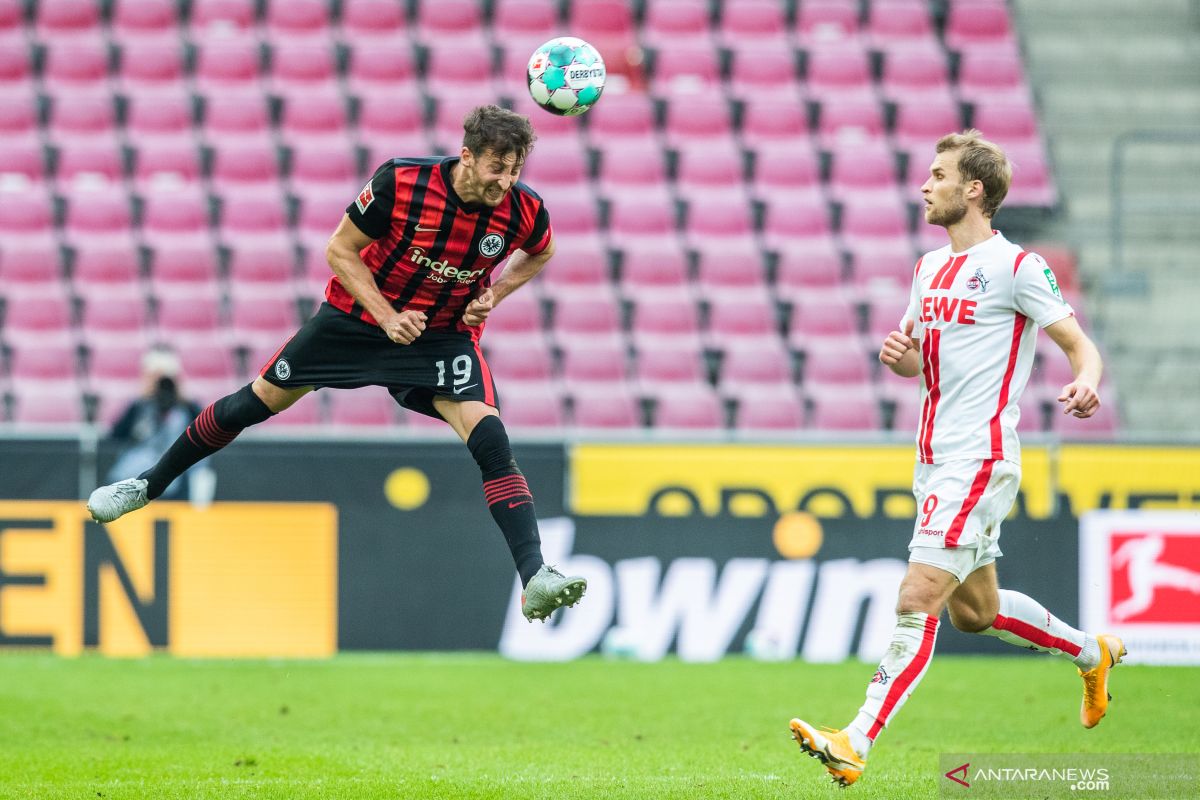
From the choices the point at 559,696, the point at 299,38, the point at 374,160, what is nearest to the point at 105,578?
the point at 559,696

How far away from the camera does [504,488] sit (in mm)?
6270

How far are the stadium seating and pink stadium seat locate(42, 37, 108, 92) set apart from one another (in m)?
0.02

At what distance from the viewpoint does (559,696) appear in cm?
891

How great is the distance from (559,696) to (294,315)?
5.88m

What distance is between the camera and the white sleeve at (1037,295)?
18.0ft

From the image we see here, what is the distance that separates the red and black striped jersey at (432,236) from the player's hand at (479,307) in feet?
0.25

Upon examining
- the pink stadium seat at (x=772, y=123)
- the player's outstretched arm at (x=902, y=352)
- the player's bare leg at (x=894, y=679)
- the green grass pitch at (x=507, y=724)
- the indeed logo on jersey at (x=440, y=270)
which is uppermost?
the pink stadium seat at (x=772, y=123)

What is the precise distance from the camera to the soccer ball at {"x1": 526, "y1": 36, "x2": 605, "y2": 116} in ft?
21.2

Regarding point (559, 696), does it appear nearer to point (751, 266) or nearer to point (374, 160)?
point (751, 266)

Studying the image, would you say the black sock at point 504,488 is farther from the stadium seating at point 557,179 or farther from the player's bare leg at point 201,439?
the stadium seating at point 557,179

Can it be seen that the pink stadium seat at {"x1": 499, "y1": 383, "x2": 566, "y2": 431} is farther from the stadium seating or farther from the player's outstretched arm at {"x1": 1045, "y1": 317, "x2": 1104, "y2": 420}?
the player's outstretched arm at {"x1": 1045, "y1": 317, "x2": 1104, "y2": 420}

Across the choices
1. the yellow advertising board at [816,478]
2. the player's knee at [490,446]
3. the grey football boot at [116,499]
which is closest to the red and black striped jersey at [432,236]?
the player's knee at [490,446]

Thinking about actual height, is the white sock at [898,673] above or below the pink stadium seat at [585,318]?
below

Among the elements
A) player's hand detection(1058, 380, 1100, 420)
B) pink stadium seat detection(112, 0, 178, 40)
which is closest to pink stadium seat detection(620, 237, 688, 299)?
pink stadium seat detection(112, 0, 178, 40)
